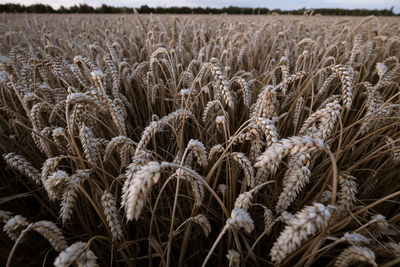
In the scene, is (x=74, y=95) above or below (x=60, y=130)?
above

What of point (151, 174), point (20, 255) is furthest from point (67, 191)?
point (20, 255)

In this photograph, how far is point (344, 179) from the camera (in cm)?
97

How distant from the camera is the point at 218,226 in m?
1.37

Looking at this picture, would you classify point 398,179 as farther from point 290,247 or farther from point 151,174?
point 151,174

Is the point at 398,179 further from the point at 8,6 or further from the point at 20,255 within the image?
the point at 8,6

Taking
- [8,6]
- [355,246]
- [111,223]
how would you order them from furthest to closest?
1. [8,6]
2. [111,223]
3. [355,246]

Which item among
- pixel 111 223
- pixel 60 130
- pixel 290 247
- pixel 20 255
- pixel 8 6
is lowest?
pixel 20 255

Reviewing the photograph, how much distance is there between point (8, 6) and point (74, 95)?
27942mm

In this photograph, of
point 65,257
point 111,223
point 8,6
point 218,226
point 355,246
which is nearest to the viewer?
point 65,257

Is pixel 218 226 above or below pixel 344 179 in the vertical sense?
below

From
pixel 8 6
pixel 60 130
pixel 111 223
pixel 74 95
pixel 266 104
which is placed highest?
pixel 8 6

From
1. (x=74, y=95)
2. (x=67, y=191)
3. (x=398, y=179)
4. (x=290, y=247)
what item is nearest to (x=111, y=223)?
(x=67, y=191)

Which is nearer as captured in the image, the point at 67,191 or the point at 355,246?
the point at 355,246

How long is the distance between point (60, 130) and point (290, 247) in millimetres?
1185
